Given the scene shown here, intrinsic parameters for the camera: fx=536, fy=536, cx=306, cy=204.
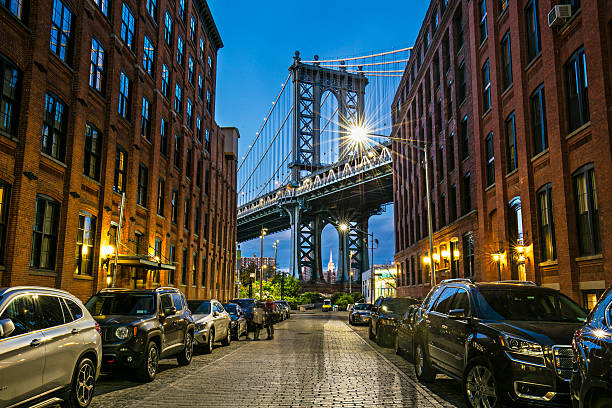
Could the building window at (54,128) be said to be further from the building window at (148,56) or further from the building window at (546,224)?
the building window at (546,224)

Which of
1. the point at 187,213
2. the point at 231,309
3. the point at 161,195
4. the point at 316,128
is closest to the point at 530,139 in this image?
the point at 231,309

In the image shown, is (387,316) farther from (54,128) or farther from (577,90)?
(54,128)

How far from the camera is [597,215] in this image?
14695 mm

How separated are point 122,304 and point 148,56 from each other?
18.4 m

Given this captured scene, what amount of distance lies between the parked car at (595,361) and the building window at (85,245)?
16737mm

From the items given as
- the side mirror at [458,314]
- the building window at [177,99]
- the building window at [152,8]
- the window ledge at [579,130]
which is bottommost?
the side mirror at [458,314]

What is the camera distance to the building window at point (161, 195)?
92.9ft

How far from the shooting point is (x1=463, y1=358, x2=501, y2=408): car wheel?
6715mm

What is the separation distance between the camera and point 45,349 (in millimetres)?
6371

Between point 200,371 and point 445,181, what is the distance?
23724 millimetres

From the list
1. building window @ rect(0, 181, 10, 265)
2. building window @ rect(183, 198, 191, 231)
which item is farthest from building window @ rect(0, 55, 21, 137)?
building window @ rect(183, 198, 191, 231)

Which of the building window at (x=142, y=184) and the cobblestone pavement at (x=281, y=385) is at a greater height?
the building window at (x=142, y=184)

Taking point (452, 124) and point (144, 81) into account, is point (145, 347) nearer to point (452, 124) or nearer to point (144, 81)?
point (144, 81)

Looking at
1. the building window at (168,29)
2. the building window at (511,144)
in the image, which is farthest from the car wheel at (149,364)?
the building window at (168,29)
